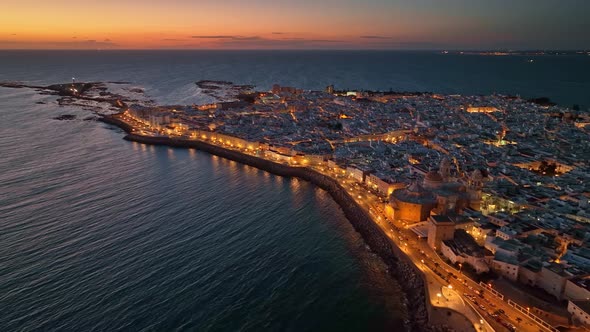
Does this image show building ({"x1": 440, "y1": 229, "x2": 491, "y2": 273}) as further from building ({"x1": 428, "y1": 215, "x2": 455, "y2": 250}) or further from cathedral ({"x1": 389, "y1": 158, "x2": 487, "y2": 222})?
cathedral ({"x1": 389, "y1": 158, "x2": 487, "y2": 222})

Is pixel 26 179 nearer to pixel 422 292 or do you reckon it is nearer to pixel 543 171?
pixel 422 292

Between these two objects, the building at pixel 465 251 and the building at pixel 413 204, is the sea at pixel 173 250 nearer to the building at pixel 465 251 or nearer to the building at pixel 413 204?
the building at pixel 465 251

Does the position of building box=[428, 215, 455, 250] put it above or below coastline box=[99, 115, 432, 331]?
above

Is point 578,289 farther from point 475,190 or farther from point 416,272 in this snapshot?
point 475,190

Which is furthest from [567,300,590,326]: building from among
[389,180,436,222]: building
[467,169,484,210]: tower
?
[467,169,484,210]: tower

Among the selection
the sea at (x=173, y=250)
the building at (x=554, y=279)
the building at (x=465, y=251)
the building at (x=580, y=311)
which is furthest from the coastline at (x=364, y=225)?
the building at (x=580, y=311)

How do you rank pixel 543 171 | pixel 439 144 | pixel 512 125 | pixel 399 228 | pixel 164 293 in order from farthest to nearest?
1. pixel 512 125
2. pixel 439 144
3. pixel 543 171
4. pixel 399 228
5. pixel 164 293

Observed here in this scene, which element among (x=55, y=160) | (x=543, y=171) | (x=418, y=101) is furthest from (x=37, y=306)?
(x=418, y=101)
